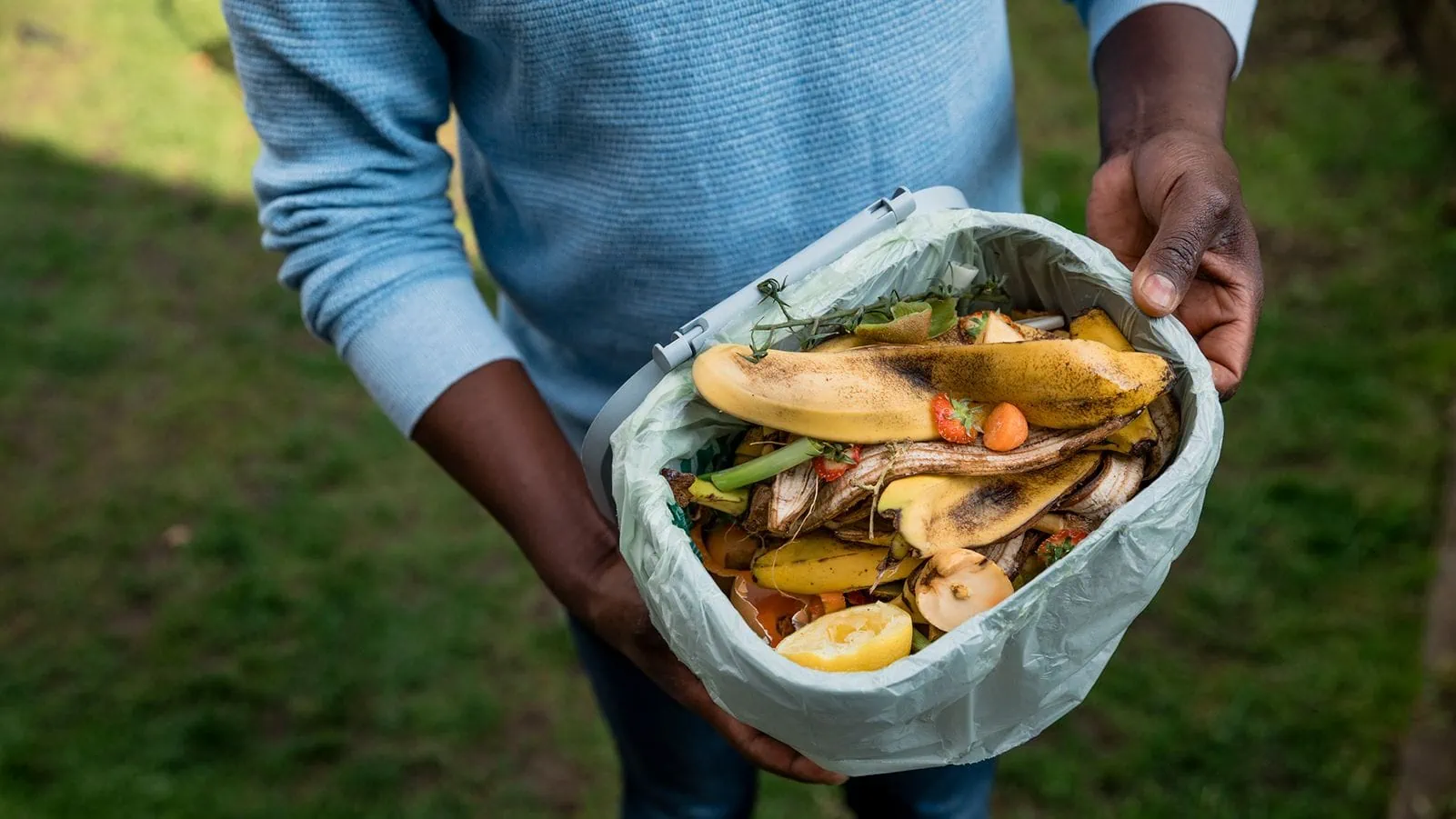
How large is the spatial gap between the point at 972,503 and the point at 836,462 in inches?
5.5

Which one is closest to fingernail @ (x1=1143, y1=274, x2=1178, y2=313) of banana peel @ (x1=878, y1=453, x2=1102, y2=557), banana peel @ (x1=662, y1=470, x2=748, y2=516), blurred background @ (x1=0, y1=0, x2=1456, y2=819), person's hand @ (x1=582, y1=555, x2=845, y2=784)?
banana peel @ (x1=878, y1=453, x2=1102, y2=557)

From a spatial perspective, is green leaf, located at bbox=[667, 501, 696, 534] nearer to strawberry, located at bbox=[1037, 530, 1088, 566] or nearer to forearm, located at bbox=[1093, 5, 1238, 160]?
strawberry, located at bbox=[1037, 530, 1088, 566]

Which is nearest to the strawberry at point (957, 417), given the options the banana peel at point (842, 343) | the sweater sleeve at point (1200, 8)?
the banana peel at point (842, 343)

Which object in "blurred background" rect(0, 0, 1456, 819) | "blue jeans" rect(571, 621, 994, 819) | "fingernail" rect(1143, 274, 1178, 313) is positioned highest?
"fingernail" rect(1143, 274, 1178, 313)

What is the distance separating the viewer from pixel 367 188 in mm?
1407

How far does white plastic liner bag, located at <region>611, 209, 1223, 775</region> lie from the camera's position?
1029 millimetres

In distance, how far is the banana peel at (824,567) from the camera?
116 cm

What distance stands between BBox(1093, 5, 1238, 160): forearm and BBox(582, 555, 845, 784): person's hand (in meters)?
0.83

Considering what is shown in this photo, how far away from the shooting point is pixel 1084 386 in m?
1.09

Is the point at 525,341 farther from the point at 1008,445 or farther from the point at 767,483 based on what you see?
the point at 1008,445

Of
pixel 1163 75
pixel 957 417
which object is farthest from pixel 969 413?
pixel 1163 75

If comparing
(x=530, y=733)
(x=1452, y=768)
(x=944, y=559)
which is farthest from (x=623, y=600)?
(x=1452, y=768)

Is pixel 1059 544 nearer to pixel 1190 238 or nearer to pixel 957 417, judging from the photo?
pixel 957 417

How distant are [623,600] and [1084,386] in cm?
57
